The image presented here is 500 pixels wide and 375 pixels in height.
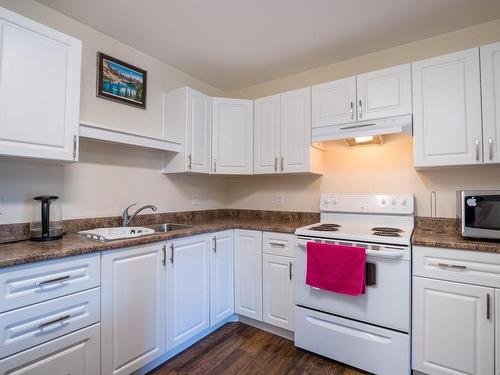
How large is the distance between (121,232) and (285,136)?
1.65m

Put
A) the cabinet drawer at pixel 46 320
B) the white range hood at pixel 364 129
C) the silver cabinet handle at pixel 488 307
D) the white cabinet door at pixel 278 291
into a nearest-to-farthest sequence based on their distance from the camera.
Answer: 1. the cabinet drawer at pixel 46 320
2. the silver cabinet handle at pixel 488 307
3. the white range hood at pixel 364 129
4. the white cabinet door at pixel 278 291

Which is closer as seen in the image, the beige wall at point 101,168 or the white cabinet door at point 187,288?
the beige wall at point 101,168

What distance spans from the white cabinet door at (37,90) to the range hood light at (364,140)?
2.01m

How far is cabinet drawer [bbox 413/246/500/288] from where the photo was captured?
1460 millimetres

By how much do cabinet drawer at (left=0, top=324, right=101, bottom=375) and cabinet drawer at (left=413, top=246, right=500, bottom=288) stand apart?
193 centimetres

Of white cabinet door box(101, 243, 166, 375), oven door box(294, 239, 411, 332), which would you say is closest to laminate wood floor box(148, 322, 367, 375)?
white cabinet door box(101, 243, 166, 375)

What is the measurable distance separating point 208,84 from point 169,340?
259 cm

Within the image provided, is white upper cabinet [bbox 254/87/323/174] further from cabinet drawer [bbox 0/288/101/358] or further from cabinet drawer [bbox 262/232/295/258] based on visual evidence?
cabinet drawer [bbox 0/288/101/358]

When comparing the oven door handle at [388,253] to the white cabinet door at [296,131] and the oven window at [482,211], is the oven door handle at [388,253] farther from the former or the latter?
the white cabinet door at [296,131]

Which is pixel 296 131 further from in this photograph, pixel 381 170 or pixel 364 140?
pixel 381 170

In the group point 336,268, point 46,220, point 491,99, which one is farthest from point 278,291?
point 491,99

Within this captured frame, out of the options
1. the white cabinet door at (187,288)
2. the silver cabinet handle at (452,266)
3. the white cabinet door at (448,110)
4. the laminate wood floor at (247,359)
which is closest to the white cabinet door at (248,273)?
the laminate wood floor at (247,359)

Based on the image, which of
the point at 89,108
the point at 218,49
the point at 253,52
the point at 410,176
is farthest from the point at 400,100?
the point at 89,108

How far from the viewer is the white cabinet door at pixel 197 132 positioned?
2.44 m
